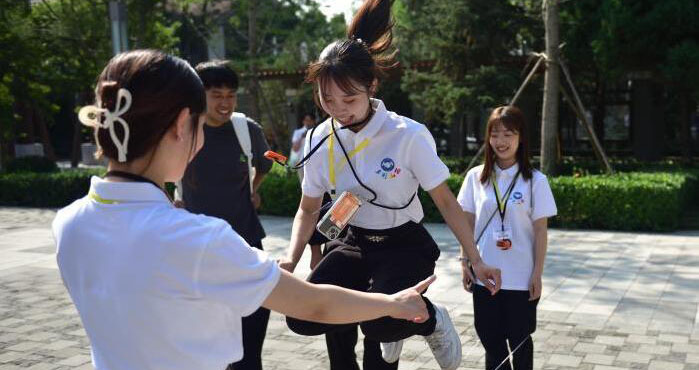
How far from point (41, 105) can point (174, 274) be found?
18403 mm

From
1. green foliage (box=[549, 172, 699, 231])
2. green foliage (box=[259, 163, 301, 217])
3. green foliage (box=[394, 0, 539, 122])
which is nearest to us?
green foliage (box=[549, 172, 699, 231])

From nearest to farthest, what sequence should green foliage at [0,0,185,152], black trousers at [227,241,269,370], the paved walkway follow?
black trousers at [227,241,269,370] < the paved walkway < green foliage at [0,0,185,152]

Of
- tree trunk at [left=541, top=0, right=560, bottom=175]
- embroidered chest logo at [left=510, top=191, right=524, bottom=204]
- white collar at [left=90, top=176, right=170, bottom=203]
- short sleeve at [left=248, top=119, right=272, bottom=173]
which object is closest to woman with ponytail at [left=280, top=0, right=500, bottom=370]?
embroidered chest logo at [left=510, top=191, right=524, bottom=204]

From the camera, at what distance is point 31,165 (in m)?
17.9

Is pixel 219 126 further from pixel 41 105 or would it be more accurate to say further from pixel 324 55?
pixel 41 105

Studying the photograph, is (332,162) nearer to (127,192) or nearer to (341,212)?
(341,212)

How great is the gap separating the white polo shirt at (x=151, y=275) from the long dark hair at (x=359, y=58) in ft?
4.77

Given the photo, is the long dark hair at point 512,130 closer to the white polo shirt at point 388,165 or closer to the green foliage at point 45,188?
the white polo shirt at point 388,165

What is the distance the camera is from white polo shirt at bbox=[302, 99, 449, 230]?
3.17 metres

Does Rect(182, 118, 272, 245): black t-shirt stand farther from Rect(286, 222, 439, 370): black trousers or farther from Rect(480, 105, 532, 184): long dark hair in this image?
Rect(480, 105, 532, 184): long dark hair

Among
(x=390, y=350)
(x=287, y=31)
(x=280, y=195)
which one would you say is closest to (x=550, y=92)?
(x=280, y=195)

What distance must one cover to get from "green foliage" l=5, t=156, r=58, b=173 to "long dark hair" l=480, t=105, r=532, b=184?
15.6 meters

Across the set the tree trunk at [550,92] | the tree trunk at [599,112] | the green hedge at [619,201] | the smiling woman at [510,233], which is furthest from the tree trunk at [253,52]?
the smiling woman at [510,233]

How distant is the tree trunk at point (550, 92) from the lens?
11.9 metres
